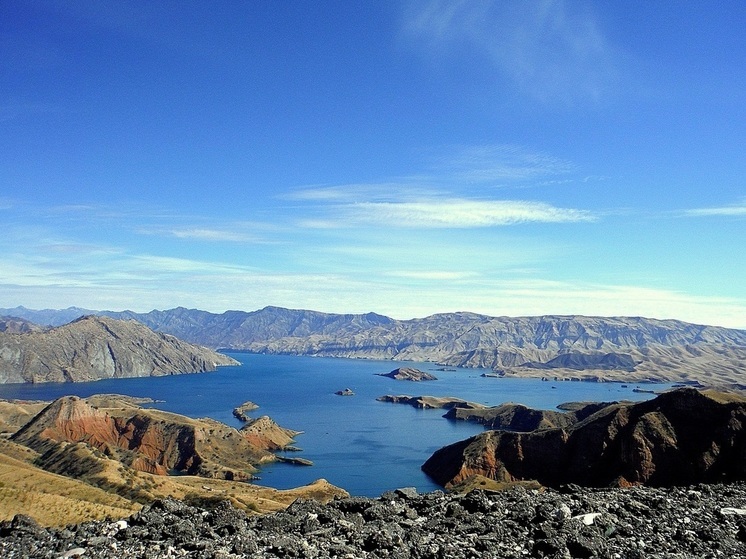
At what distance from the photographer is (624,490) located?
70.2ft

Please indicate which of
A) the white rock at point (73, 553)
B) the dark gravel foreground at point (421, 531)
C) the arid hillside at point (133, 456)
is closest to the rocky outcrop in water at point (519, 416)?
the arid hillside at point (133, 456)

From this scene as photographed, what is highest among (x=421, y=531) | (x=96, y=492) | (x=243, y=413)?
(x=421, y=531)

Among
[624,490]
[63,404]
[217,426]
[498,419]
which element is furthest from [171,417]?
[624,490]

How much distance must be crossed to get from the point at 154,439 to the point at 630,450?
9887cm

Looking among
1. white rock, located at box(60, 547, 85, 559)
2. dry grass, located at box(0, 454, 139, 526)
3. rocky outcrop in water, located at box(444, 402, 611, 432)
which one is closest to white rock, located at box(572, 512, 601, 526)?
white rock, located at box(60, 547, 85, 559)

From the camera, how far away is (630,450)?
78938 mm

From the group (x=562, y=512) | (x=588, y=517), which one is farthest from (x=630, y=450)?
(x=588, y=517)

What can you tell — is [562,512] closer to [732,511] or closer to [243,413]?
[732,511]

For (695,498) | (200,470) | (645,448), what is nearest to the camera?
(695,498)

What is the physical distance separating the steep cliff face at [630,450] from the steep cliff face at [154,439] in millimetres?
44000

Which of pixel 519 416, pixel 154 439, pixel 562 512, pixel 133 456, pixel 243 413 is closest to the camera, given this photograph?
pixel 562 512

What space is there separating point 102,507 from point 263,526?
A: 26753mm

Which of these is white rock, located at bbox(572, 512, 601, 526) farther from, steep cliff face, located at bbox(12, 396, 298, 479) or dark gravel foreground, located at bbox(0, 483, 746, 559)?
steep cliff face, located at bbox(12, 396, 298, 479)

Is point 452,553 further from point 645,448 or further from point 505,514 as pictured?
point 645,448
